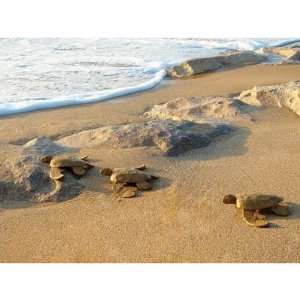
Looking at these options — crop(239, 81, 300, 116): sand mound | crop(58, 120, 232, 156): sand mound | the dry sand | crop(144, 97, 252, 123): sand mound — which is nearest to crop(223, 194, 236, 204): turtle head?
the dry sand

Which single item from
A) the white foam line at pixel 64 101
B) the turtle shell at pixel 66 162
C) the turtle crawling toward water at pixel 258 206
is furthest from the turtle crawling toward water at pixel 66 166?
the white foam line at pixel 64 101

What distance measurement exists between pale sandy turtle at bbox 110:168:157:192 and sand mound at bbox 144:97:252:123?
5.08 feet

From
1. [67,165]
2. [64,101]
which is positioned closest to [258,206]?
[67,165]

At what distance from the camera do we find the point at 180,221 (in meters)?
2.54

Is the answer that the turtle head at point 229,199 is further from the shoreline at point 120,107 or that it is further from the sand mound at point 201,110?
the shoreline at point 120,107

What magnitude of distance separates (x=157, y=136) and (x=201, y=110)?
48.8 inches

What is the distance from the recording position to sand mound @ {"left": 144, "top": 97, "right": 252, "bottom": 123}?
4488mm

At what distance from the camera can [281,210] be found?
8.36 ft

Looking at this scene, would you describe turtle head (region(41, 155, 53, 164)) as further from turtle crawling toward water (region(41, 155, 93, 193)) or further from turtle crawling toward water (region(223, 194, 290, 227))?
turtle crawling toward water (region(223, 194, 290, 227))

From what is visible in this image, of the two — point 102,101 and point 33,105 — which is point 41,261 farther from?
point 102,101

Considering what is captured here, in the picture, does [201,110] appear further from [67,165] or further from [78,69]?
[78,69]

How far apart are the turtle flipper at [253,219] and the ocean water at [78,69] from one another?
129 inches

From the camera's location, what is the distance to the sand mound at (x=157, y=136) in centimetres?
355

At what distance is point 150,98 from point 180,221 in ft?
11.6
